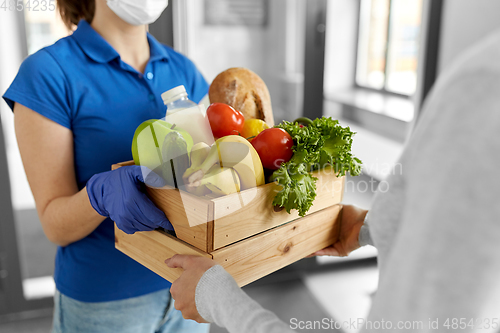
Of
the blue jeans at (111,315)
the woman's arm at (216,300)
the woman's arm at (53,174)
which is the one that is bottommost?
the blue jeans at (111,315)

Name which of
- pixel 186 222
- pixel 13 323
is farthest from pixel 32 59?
pixel 13 323

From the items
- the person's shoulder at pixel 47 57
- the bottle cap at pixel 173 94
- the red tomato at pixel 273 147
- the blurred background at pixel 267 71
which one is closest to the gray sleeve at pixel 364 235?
the red tomato at pixel 273 147

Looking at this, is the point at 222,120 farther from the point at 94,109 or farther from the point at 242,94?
the point at 94,109

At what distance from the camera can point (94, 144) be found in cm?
87

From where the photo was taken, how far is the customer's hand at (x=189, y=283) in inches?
24.2

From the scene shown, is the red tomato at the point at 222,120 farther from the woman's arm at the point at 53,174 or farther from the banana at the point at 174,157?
the woman's arm at the point at 53,174

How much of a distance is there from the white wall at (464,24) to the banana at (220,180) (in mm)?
1408

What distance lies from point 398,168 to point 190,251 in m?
0.41

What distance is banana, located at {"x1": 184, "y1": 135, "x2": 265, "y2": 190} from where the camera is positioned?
0.64 m

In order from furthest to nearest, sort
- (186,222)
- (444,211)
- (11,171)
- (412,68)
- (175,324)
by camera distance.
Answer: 1. (412,68)
2. (11,171)
3. (175,324)
4. (186,222)
5. (444,211)

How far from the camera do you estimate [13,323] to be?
1.79 m

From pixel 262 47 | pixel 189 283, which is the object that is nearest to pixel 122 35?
pixel 189 283

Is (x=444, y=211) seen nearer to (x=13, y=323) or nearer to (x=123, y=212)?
(x=123, y=212)

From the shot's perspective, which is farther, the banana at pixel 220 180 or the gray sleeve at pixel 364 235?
the gray sleeve at pixel 364 235
